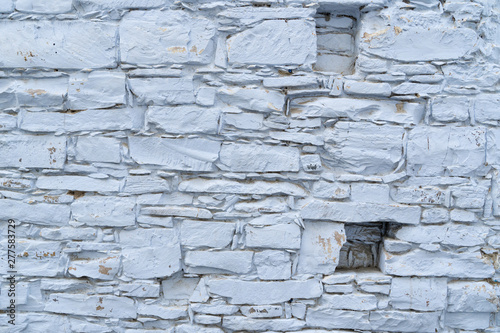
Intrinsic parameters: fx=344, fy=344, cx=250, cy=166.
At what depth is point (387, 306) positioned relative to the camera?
2.00 m

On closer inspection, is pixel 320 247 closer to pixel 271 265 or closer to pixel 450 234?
pixel 271 265

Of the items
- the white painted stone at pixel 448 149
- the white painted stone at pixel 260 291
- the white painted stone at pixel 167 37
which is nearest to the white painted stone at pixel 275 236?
the white painted stone at pixel 260 291

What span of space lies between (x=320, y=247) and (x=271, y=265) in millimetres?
302

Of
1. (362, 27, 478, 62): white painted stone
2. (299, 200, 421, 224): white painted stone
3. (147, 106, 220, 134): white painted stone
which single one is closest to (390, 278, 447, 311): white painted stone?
(299, 200, 421, 224): white painted stone

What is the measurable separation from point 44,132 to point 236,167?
1113 mm

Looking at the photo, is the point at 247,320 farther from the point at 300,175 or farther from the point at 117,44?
the point at 117,44

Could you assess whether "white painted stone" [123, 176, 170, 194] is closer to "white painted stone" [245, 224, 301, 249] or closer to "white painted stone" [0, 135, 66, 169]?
"white painted stone" [0, 135, 66, 169]

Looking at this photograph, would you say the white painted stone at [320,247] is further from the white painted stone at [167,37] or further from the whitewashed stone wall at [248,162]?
the white painted stone at [167,37]

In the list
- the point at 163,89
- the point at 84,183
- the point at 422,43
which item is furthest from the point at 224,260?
the point at 422,43

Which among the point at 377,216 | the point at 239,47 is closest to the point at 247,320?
the point at 377,216

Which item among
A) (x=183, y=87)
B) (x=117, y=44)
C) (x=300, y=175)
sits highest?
(x=117, y=44)

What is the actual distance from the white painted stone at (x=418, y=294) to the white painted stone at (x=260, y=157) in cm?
92

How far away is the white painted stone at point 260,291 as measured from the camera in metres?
1.98

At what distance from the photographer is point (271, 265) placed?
1.98 m
